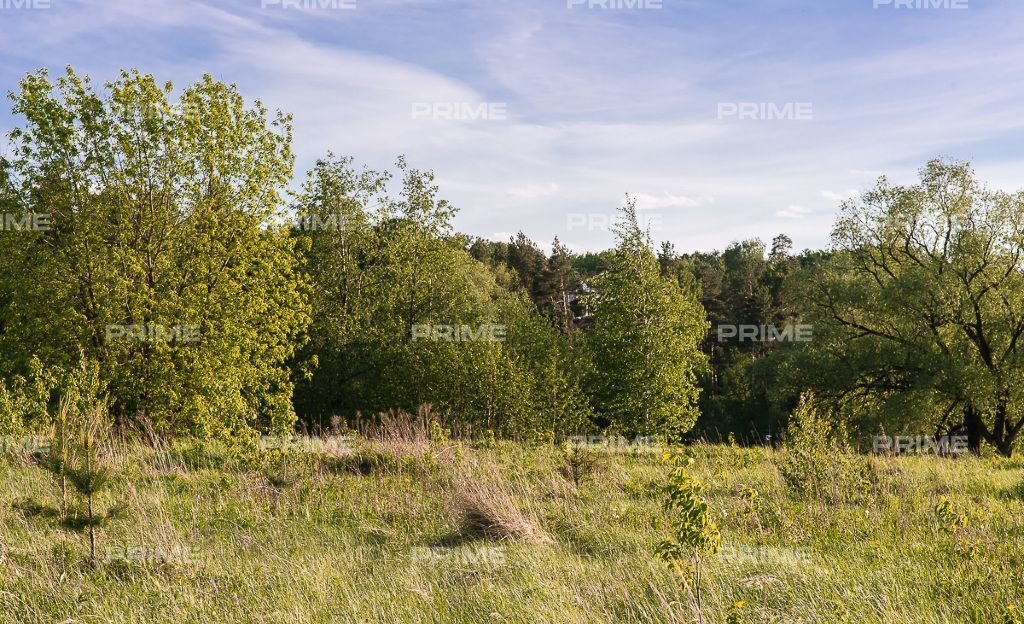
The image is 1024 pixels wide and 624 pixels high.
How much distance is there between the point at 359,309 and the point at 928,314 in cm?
2469

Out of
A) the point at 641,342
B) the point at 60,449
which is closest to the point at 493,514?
the point at 60,449

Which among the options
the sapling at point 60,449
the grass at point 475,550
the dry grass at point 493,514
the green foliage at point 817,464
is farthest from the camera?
the green foliage at point 817,464

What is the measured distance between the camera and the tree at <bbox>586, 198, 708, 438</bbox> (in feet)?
81.3

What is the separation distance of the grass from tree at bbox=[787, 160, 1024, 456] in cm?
1696

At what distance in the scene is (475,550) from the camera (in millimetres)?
7223

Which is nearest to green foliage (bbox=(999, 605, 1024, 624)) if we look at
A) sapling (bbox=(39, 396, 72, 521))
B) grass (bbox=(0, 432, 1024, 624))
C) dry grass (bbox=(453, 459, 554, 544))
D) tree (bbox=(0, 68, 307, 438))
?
grass (bbox=(0, 432, 1024, 624))

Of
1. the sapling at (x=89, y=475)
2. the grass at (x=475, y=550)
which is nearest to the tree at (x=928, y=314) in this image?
the grass at (x=475, y=550)

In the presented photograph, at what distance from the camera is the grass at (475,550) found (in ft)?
18.1

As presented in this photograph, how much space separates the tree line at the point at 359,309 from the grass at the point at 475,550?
85.7 inches

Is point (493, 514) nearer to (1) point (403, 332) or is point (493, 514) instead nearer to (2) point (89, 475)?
(2) point (89, 475)

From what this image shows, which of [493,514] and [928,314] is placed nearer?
[493,514]

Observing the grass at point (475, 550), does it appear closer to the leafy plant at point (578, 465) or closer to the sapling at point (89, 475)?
the leafy plant at point (578, 465)

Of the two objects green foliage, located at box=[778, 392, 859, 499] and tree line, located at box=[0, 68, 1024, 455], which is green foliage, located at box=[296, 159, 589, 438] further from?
green foliage, located at box=[778, 392, 859, 499]

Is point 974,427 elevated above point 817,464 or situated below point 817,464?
below
